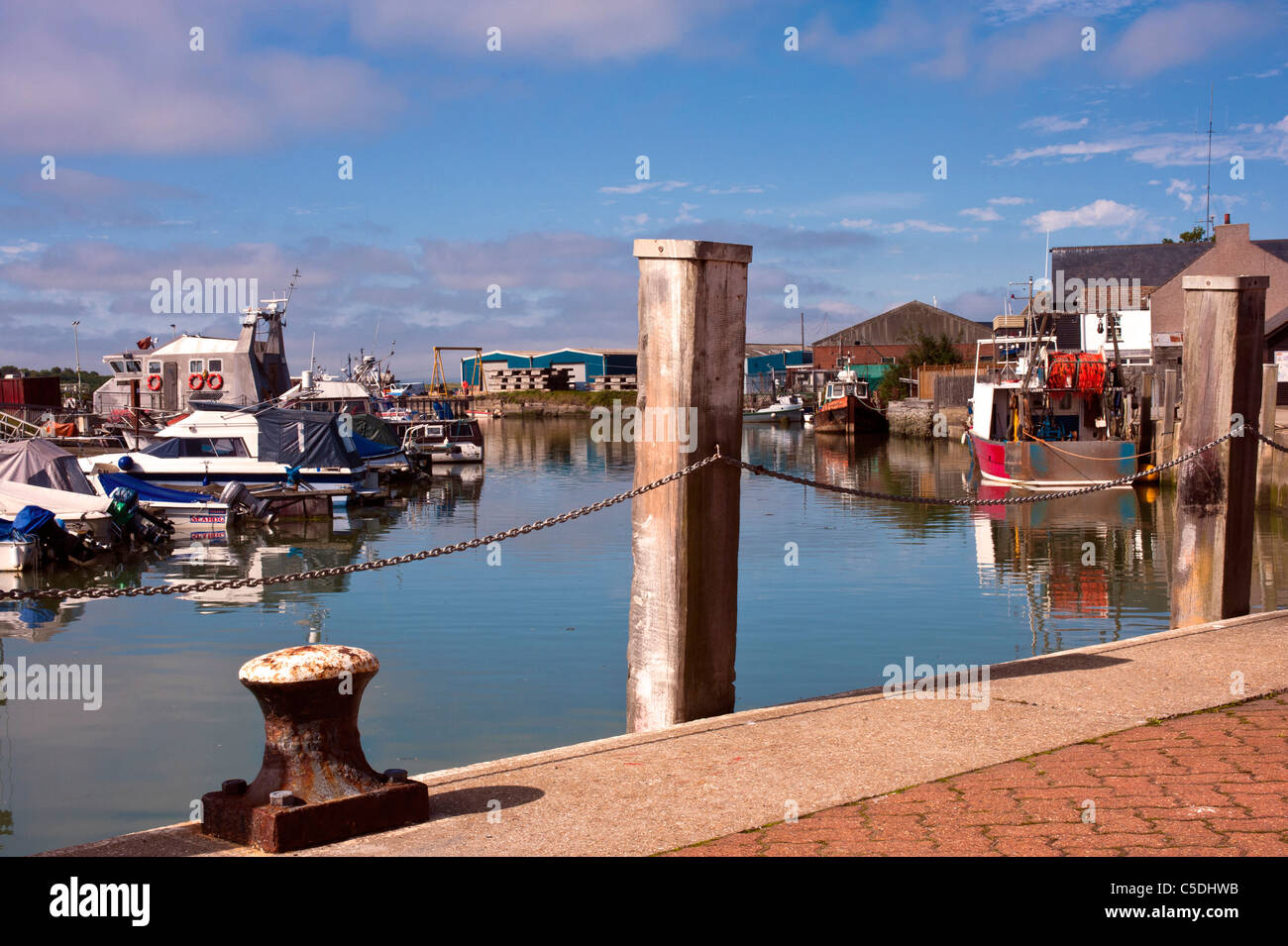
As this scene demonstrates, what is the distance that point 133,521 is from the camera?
81.4 feet

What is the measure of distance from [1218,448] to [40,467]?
22099 mm

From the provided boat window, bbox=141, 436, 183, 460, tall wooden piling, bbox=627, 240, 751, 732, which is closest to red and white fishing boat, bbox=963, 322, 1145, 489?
boat window, bbox=141, 436, 183, 460

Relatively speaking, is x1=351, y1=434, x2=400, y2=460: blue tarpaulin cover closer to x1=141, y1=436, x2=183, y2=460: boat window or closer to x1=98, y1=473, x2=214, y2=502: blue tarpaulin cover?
x1=141, y1=436, x2=183, y2=460: boat window

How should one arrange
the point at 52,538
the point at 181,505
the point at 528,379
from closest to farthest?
the point at 52,538
the point at 181,505
the point at 528,379

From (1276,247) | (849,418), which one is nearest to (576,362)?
(849,418)

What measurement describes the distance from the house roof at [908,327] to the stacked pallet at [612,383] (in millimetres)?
20466

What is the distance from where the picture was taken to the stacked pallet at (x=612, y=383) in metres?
111

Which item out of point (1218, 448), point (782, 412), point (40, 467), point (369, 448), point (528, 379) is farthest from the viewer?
point (528, 379)

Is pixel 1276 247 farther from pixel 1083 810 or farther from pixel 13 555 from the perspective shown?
pixel 1083 810
